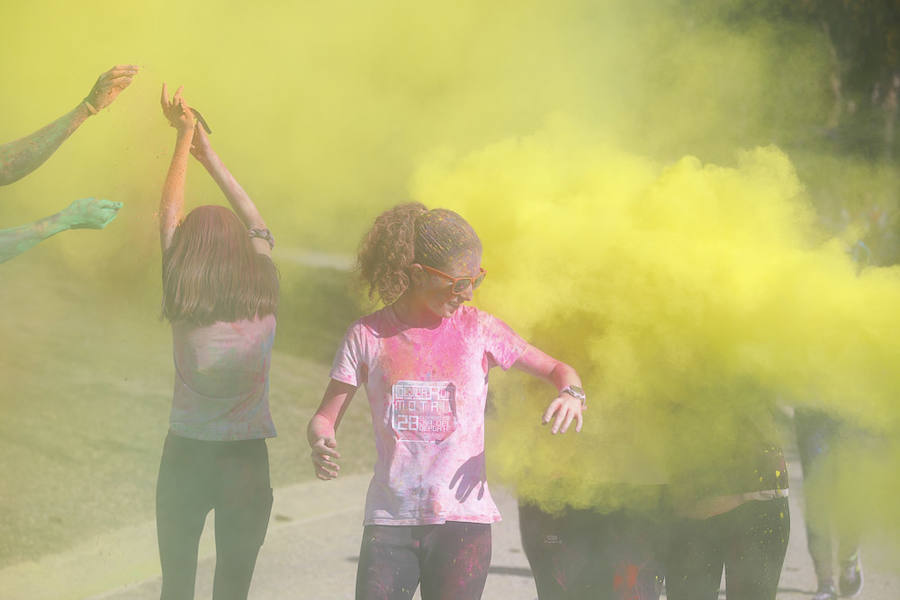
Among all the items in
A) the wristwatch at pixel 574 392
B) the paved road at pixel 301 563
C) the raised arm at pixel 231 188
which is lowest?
the paved road at pixel 301 563

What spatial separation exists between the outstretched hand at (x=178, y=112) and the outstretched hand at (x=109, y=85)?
0.12m

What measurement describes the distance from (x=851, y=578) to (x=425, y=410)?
7.91 ft

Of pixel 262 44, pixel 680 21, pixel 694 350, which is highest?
pixel 680 21

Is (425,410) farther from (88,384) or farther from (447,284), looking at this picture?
(88,384)

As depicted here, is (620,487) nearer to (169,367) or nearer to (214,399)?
(214,399)

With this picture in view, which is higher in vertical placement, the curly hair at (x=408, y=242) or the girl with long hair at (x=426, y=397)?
the curly hair at (x=408, y=242)

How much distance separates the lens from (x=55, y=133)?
303 cm

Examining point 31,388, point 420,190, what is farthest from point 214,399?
point 31,388

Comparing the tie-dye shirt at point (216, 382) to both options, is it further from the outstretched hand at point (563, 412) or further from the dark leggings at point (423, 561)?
the outstretched hand at point (563, 412)

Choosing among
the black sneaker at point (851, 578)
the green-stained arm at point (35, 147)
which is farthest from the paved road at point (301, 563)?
the green-stained arm at point (35, 147)

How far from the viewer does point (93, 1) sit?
3156 mm

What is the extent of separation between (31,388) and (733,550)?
2.80 m

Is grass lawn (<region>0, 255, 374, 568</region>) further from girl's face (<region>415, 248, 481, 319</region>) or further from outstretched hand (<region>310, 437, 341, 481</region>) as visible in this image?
outstretched hand (<region>310, 437, 341, 481</region>)

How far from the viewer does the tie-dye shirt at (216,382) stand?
2.95m
